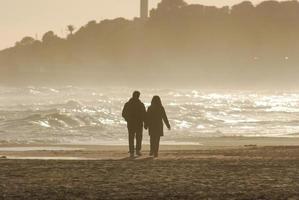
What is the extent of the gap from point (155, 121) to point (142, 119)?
0.31m

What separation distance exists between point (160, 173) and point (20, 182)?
2426 millimetres

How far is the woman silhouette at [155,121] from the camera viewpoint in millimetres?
20062

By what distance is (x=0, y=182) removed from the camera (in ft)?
44.0

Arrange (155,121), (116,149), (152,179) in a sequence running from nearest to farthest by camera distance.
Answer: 1. (152,179)
2. (155,121)
3. (116,149)

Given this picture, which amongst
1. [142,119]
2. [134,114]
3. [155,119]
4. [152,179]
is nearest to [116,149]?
[155,119]

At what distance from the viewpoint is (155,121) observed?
2016 centimetres

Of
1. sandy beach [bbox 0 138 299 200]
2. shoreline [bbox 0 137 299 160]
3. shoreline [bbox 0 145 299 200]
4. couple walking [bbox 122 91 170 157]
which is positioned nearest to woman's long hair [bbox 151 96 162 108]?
couple walking [bbox 122 91 170 157]

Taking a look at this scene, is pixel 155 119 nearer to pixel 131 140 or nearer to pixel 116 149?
pixel 131 140

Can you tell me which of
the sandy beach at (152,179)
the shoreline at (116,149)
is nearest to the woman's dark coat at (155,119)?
the shoreline at (116,149)

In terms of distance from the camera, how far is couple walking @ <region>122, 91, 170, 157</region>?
1989 centimetres

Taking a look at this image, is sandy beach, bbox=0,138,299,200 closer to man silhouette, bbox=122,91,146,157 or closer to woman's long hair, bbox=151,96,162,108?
man silhouette, bbox=122,91,146,157

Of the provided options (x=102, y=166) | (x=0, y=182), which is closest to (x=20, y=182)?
(x=0, y=182)

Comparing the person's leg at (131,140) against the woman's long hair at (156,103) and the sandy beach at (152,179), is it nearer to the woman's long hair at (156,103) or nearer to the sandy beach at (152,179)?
the woman's long hair at (156,103)

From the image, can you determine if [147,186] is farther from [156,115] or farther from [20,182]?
[156,115]
